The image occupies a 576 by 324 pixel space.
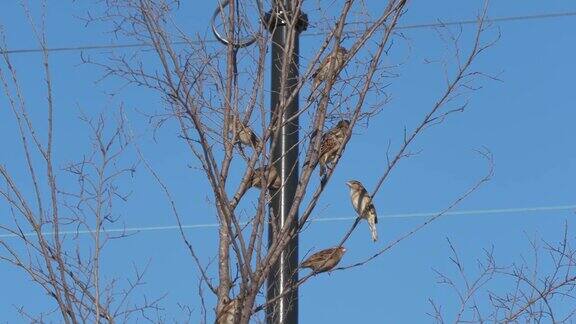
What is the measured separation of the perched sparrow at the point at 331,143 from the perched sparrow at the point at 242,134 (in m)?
0.23

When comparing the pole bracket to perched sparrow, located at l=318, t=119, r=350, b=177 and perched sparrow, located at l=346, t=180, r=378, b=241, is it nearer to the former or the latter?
perched sparrow, located at l=318, t=119, r=350, b=177

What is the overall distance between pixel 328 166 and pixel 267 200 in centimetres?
31

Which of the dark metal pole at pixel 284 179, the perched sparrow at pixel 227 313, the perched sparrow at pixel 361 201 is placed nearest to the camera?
the perched sparrow at pixel 227 313

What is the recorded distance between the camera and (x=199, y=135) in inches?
135

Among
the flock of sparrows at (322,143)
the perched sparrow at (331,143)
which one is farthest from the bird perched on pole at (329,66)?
the perched sparrow at (331,143)

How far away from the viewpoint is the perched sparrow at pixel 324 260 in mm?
4012

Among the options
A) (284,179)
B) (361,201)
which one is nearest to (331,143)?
(284,179)

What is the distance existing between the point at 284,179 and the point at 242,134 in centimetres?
23

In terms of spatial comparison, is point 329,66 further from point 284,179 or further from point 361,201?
point 361,201

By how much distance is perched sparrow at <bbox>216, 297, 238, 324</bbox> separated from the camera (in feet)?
11.9

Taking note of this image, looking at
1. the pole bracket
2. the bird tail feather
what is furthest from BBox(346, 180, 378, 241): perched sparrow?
the pole bracket

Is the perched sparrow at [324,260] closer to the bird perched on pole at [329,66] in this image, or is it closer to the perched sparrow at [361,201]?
the perched sparrow at [361,201]

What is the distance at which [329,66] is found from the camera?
3.88 metres

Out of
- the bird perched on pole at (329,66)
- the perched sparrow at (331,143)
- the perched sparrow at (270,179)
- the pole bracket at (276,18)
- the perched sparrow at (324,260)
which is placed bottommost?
the perched sparrow at (324,260)
